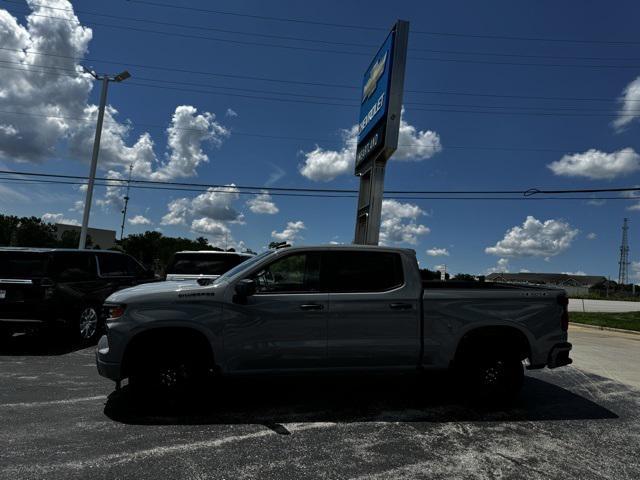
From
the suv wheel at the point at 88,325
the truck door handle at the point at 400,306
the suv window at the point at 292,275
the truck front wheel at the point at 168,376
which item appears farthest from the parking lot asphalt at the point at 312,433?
the suv wheel at the point at 88,325

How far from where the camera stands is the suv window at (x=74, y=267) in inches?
328

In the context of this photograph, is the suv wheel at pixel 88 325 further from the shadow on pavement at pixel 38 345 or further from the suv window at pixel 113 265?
the suv window at pixel 113 265

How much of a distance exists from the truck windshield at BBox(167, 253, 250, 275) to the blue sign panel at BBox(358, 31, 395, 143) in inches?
263

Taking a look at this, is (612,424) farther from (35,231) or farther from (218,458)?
(35,231)

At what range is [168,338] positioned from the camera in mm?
4875

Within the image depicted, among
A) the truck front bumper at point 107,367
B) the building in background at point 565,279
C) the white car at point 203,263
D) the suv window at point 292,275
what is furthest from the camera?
the building in background at point 565,279

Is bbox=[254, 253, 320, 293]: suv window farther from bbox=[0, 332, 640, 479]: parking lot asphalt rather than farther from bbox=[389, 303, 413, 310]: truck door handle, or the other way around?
bbox=[0, 332, 640, 479]: parking lot asphalt

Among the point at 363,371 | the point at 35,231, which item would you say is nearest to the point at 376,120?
the point at 363,371

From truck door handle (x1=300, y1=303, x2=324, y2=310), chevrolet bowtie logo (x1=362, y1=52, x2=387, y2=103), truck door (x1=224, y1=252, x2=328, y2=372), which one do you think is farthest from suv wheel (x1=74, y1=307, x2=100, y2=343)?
chevrolet bowtie logo (x1=362, y1=52, x2=387, y2=103)

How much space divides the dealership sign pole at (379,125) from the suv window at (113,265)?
701 centimetres

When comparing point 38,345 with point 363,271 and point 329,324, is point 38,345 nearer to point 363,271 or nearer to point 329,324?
point 329,324

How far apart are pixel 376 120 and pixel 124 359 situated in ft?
38.5

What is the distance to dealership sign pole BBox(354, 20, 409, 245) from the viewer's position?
13.5m

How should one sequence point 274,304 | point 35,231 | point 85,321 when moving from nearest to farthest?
point 274,304
point 85,321
point 35,231
